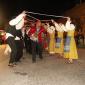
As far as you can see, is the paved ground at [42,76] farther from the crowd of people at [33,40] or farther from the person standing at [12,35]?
the crowd of people at [33,40]

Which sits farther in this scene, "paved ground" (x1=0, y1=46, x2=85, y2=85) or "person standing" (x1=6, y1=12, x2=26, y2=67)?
"person standing" (x1=6, y1=12, x2=26, y2=67)

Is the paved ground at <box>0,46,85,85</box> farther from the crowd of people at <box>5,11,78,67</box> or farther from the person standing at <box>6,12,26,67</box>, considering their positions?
the crowd of people at <box>5,11,78,67</box>

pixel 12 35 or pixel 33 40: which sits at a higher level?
pixel 12 35

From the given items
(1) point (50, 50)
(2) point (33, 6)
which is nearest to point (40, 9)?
(2) point (33, 6)

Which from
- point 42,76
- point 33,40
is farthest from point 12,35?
point 42,76

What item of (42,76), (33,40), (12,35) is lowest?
(42,76)

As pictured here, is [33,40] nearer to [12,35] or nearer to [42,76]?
[12,35]

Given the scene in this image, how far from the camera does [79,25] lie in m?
32.9

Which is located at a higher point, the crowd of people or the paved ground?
the crowd of people

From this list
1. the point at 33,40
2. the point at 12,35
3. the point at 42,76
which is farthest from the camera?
the point at 33,40

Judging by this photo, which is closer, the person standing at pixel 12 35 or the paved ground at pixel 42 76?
the paved ground at pixel 42 76

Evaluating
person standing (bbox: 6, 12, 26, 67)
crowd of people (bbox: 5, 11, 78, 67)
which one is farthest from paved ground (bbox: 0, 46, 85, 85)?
crowd of people (bbox: 5, 11, 78, 67)

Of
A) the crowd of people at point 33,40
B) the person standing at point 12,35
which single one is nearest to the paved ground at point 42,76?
the person standing at point 12,35

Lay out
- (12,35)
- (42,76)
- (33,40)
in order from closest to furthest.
Result: (42,76), (12,35), (33,40)
